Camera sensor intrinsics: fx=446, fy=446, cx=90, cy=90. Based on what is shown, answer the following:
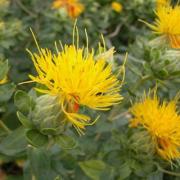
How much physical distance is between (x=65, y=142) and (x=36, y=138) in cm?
9

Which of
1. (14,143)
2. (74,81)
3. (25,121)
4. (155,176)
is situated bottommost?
(155,176)

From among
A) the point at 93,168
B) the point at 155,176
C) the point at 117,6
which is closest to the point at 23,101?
the point at 93,168

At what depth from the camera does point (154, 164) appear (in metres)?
1.69

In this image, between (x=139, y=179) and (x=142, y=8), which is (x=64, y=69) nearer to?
(x=139, y=179)

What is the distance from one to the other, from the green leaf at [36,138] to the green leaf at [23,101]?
0.08 m

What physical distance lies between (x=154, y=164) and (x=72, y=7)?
1269 mm

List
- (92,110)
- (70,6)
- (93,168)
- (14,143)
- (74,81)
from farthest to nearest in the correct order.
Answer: (70,6), (93,168), (92,110), (14,143), (74,81)

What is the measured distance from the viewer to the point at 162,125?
1.58 metres

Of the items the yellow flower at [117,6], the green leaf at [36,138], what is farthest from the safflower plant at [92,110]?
the yellow flower at [117,6]

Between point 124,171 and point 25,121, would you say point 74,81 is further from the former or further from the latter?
point 124,171

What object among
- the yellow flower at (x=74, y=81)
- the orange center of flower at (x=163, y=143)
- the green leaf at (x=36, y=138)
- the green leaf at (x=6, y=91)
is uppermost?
the yellow flower at (x=74, y=81)

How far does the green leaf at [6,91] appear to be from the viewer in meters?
1.53

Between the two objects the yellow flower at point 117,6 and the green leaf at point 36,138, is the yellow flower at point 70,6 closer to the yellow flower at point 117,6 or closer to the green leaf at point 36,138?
the yellow flower at point 117,6

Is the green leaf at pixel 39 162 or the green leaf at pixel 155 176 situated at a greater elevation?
the green leaf at pixel 39 162
